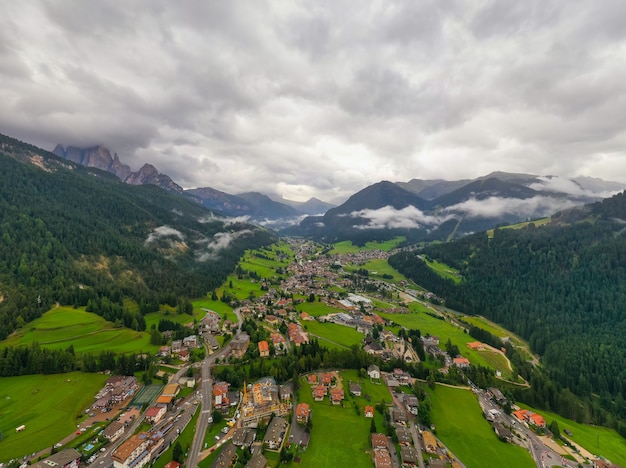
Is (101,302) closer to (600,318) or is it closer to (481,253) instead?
(600,318)

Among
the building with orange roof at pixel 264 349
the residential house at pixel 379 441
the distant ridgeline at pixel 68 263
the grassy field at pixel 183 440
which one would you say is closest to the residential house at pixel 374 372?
the residential house at pixel 379 441

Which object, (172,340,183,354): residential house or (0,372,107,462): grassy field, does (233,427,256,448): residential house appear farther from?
(172,340,183,354): residential house

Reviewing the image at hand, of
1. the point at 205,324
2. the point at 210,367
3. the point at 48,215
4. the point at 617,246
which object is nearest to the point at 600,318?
the point at 617,246

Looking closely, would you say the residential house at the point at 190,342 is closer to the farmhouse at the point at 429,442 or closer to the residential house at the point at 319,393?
the residential house at the point at 319,393

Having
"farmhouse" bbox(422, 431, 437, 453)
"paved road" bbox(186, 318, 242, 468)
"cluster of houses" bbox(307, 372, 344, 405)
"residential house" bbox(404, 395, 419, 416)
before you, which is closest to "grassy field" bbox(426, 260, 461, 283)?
"residential house" bbox(404, 395, 419, 416)

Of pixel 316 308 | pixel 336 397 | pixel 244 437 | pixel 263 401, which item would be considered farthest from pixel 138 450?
pixel 316 308

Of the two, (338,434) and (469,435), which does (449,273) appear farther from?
(338,434)
